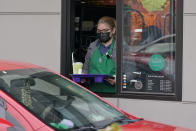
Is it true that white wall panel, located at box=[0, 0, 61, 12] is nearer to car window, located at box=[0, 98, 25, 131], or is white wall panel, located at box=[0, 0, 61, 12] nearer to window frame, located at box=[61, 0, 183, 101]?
window frame, located at box=[61, 0, 183, 101]

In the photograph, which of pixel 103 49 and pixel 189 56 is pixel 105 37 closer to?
pixel 103 49

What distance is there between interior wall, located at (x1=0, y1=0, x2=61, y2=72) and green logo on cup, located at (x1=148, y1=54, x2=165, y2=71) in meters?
2.00

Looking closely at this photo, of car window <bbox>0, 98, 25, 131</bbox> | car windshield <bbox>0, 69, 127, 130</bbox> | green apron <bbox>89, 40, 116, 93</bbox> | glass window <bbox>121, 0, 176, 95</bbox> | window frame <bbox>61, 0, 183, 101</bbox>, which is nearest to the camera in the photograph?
car window <bbox>0, 98, 25, 131</bbox>

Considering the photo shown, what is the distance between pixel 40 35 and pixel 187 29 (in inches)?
123

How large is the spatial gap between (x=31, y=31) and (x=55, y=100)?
451 cm

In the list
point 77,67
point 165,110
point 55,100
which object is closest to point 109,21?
point 77,67

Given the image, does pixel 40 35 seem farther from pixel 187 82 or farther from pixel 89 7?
pixel 187 82

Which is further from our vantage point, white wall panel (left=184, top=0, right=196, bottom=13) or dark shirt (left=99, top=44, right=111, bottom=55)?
dark shirt (left=99, top=44, right=111, bottom=55)

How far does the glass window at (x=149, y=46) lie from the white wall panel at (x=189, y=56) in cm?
29

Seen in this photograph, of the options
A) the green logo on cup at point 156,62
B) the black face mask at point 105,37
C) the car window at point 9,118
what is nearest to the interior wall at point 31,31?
the black face mask at point 105,37

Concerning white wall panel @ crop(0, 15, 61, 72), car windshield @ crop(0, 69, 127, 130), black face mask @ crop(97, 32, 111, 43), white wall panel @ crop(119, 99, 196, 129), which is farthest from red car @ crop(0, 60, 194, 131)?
black face mask @ crop(97, 32, 111, 43)

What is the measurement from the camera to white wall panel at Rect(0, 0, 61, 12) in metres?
7.76

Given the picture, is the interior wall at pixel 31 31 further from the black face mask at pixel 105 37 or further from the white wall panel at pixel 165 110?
the white wall panel at pixel 165 110

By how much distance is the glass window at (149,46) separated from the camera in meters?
7.41
